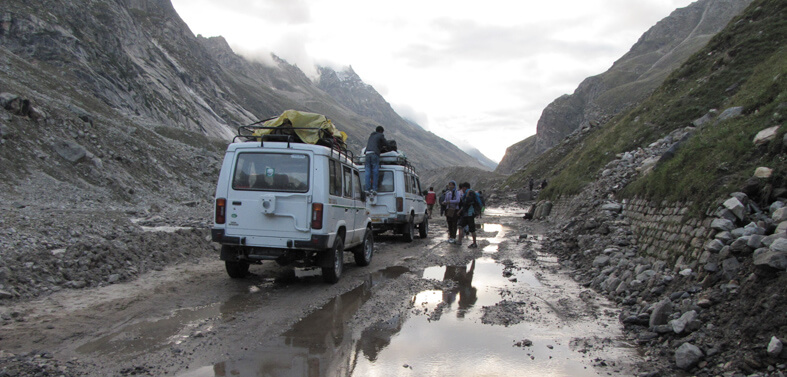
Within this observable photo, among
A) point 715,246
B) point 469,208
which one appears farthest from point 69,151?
point 715,246

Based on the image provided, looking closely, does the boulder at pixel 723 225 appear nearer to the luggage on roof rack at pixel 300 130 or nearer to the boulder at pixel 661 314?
the boulder at pixel 661 314

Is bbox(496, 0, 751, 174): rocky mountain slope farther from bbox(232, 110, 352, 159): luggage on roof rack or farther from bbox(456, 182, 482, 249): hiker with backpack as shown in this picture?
bbox(232, 110, 352, 159): luggage on roof rack

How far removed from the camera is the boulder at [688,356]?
418 cm

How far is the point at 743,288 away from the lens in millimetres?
4680

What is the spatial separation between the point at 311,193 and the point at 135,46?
6629cm

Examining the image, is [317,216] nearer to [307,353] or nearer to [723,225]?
[307,353]

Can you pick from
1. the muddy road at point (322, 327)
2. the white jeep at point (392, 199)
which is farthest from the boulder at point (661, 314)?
the white jeep at point (392, 199)

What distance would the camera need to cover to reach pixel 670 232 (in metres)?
7.36

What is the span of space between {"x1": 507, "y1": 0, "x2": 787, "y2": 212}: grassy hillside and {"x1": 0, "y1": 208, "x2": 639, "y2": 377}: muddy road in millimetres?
2807

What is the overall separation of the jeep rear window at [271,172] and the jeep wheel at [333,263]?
48.3 inches

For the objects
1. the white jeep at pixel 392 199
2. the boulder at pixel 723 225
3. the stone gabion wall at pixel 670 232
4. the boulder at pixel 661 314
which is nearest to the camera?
the boulder at pixel 661 314

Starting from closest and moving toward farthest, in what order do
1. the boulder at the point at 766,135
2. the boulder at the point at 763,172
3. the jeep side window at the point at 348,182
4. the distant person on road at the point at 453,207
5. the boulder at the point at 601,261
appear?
the boulder at the point at 763,172 → the boulder at the point at 766,135 → the jeep side window at the point at 348,182 → the boulder at the point at 601,261 → the distant person on road at the point at 453,207

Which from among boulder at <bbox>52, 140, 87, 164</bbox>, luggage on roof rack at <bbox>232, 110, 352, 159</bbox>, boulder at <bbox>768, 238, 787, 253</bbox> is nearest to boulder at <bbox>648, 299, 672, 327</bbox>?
boulder at <bbox>768, 238, 787, 253</bbox>

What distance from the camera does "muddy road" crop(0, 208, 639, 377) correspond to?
4258 mm
